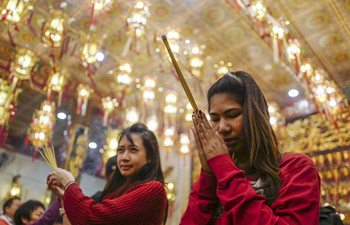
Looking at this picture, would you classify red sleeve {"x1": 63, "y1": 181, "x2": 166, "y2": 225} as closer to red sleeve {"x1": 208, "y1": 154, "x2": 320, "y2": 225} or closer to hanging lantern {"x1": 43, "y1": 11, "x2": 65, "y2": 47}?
red sleeve {"x1": 208, "y1": 154, "x2": 320, "y2": 225}

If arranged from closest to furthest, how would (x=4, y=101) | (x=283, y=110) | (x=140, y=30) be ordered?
(x=140, y=30) < (x=4, y=101) < (x=283, y=110)

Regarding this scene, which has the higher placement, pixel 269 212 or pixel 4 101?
pixel 4 101

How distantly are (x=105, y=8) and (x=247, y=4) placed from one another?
6.24 feet

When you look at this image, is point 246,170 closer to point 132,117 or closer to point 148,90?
point 148,90

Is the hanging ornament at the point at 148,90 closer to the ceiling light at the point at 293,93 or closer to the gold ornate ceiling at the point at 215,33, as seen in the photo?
the gold ornate ceiling at the point at 215,33

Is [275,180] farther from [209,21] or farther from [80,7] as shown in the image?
[80,7]

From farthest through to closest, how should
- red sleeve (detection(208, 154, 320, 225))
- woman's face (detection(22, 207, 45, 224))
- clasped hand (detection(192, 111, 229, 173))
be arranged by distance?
woman's face (detection(22, 207, 45, 224)) → clasped hand (detection(192, 111, 229, 173)) → red sleeve (detection(208, 154, 320, 225))

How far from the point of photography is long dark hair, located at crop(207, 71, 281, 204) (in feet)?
3.04

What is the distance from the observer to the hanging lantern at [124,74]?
5.48 meters

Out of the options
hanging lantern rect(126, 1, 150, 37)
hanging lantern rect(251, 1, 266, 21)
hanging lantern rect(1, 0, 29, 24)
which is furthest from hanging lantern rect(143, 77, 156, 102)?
hanging lantern rect(1, 0, 29, 24)

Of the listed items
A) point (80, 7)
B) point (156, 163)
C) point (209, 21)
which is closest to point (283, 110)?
point (209, 21)

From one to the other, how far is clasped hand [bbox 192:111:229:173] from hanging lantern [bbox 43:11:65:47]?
421 centimetres

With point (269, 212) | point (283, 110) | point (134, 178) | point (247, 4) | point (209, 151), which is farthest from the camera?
point (283, 110)

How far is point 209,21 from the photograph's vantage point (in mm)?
5730
